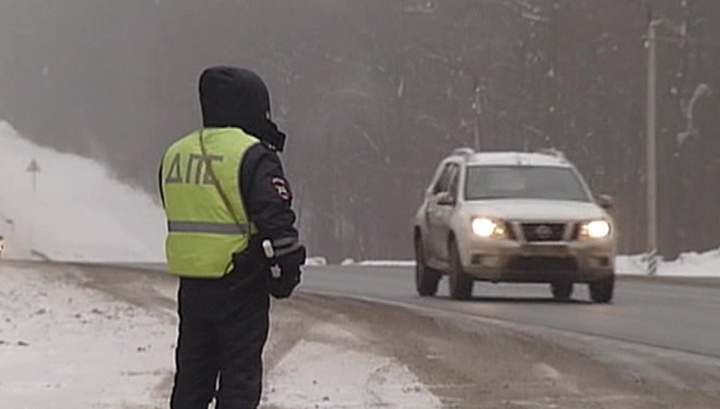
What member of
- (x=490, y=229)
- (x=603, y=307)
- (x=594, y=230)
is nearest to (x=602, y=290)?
(x=603, y=307)

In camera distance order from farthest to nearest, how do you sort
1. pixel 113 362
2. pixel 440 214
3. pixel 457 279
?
pixel 440 214 < pixel 457 279 < pixel 113 362

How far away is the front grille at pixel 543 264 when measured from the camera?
20172mm

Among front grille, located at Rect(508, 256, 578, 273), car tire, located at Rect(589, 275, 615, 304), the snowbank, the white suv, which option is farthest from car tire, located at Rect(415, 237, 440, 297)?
the snowbank

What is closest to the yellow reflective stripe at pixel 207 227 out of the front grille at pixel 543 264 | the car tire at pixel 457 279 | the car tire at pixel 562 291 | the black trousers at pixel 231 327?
the black trousers at pixel 231 327

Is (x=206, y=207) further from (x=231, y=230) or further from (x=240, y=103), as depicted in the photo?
(x=240, y=103)

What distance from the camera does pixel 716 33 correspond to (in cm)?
7925

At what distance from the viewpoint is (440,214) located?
855 inches

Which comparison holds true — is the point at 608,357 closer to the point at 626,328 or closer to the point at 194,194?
the point at 626,328

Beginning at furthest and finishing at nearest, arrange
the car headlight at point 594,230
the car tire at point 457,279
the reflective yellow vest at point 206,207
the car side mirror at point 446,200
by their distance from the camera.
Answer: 1. the car side mirror at point 446,200
2. the car tire at point 457,279
3. the car headlight at point 594,230
4. the reflective yellow vest at point 206,207

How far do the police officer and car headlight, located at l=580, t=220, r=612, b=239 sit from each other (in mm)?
13414

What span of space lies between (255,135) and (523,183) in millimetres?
14641

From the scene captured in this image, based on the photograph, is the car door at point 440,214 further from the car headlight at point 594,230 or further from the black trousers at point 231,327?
the black trousers at point 231,327

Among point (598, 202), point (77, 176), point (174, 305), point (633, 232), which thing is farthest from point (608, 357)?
Answer: point (77, 176)

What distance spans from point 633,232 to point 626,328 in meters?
59.2
